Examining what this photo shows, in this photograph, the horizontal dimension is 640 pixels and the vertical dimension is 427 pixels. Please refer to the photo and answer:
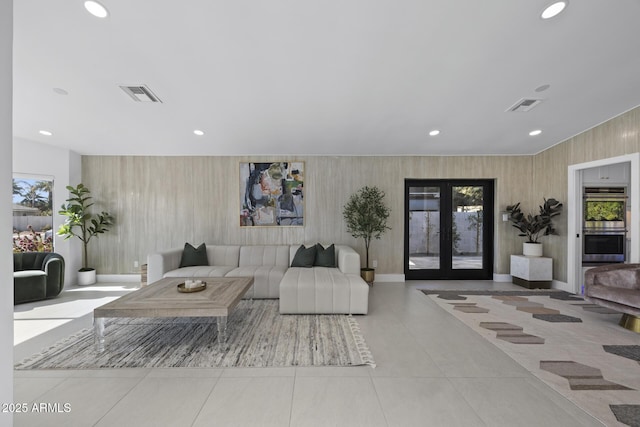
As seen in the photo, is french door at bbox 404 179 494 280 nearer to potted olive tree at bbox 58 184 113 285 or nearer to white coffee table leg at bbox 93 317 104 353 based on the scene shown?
white coffee table leg at bbox 93 317 104 353

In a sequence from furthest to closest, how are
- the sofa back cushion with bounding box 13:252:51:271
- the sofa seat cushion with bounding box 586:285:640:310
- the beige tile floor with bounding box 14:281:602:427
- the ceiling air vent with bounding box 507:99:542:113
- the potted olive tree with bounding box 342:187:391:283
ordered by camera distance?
1. the potted olive tree with bounding box 342:187:391:283
2. the sofa back cushion with bounding box 13:252:51:271
3. the ceiling air vent with bounding box 507:99:542:113
4. the sofa seat cushion with bounding box 586:285:640:310
5. the beige tile floor with bounding box 14:281:602:427

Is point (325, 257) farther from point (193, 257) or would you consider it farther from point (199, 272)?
point (193, 257)

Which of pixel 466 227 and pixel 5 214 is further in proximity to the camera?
pixel 466 227

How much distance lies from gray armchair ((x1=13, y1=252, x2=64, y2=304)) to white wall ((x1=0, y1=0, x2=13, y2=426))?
4.04 metres

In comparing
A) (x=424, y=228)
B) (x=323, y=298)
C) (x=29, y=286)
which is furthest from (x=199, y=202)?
(x=424, y=228)

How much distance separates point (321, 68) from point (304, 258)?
3.10 meters

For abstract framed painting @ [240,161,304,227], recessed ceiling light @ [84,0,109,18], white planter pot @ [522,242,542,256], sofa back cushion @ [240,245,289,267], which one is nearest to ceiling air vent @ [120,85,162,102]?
recessed ceiling light @ [84,0,109,18]

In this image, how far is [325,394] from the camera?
208cm

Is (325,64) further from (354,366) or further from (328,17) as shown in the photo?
(354,366)

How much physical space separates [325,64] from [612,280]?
4.53 metres

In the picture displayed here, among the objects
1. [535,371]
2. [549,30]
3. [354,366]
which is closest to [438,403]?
[354,366]

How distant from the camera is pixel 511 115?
4.12 meters

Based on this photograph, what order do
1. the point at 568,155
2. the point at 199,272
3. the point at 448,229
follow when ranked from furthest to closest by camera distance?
1. the point at 448,229
2. the point at 568,155
3. the point at 199,272

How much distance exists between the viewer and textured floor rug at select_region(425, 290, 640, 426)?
208cm
